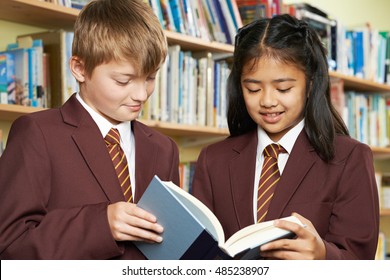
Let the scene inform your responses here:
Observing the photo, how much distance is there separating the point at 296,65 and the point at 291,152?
0.22 m

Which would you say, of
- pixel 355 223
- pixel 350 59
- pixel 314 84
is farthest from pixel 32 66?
pixel 350 59

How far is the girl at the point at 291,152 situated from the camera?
1.67 m

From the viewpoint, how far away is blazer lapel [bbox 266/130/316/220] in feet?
5.56

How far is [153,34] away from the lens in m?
1.66

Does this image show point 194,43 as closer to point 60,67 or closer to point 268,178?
point 60,67

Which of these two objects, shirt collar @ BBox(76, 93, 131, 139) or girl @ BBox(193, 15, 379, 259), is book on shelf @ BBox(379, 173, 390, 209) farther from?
shirt collar @ BBox(76, 93, 131, 139)

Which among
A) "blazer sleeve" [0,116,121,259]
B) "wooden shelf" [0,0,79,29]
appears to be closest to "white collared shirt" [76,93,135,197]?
"blazer sleeve" [0,116,121,259]

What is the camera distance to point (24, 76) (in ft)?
8.09

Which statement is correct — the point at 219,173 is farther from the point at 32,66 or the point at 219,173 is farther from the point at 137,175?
the point at 32,66

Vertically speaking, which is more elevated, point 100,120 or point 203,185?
point 100,120

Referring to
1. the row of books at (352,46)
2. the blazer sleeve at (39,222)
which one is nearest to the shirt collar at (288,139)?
the blazer sleeve at (39,222)

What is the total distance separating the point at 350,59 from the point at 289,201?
8.60 ft

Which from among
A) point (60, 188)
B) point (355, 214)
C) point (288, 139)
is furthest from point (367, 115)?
point (60, 188)

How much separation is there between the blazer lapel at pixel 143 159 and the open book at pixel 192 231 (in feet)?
0.65
